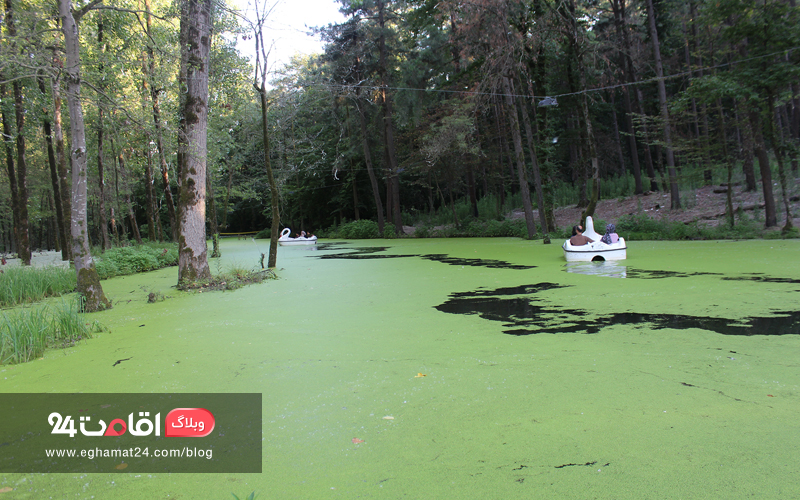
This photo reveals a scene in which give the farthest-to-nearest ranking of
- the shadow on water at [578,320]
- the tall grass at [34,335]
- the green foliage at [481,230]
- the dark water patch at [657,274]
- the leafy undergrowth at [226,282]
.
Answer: the green foliage at [481,230] < the leafy undergrowth at [226,282] < the dark water patch at [657,274] < the shadow on water at [578,320] < the tall grass at [34,335]

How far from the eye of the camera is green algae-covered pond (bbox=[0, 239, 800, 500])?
186cm

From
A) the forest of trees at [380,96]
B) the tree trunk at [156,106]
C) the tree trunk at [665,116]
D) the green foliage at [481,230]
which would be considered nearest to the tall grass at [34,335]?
the forest of trees at [380,96]

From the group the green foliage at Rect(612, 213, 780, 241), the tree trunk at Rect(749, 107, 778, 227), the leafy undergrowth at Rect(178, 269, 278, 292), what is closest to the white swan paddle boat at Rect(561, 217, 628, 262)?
the green foliage at Rect(612, 213, 780, 241)

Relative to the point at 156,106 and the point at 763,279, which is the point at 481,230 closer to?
the point at 156,106

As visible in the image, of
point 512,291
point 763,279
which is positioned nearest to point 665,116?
point 763,279

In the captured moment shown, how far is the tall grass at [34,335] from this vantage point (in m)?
3.81

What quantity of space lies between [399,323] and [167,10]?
6501 millimetres

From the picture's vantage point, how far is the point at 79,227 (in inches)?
229

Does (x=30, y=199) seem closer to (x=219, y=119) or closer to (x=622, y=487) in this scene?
(x=219, y=119)

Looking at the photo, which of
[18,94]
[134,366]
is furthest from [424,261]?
[18,94]

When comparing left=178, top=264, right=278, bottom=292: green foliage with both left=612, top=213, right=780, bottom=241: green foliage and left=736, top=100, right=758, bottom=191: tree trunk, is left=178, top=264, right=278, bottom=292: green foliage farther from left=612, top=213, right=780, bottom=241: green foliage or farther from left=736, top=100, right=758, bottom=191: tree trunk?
left=736, top=100, right=758, bottom=191: tree trunk

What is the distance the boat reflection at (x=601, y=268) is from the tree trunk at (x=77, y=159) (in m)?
7.24

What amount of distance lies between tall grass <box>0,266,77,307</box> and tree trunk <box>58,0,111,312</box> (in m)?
1.80

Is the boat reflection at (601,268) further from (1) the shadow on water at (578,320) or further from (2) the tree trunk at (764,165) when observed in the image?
(2) the tree trunk at (764,165)
